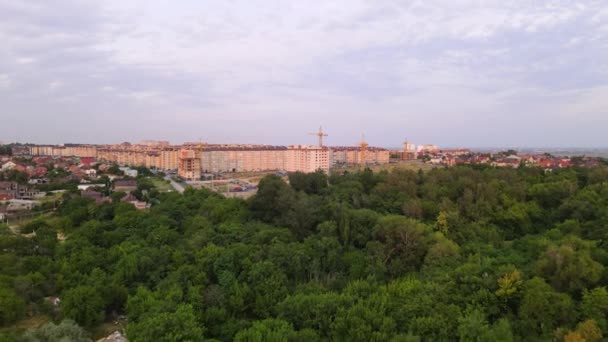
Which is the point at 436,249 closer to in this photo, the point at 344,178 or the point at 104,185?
the point at 344,178

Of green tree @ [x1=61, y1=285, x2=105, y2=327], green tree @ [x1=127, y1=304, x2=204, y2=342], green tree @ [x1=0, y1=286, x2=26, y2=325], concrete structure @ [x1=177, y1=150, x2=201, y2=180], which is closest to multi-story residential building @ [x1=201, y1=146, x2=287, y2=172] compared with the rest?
concrete structure @ [x1=177, y1=150, x2=201, y2=180]

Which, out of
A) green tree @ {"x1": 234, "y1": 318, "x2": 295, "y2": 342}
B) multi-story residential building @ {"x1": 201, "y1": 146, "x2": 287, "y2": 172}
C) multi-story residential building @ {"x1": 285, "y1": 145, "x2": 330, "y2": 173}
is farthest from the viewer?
multi-story residential building @ {"x1": 201, "y1": 146, "x2": 287, "y2": 172}

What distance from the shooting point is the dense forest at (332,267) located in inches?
362

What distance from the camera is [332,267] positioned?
13.4 m

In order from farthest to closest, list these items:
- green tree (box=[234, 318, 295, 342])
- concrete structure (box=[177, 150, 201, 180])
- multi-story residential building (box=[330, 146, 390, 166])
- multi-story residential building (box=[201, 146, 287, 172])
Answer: multi-story residential building (box=[330, 146, 390, 166]) → multi-story residential building (box=[201, 146, 287, 172]) → concrete structure (box=[177, 150, 201, 180]) → green tree (box=[234, 318, 295, 342])

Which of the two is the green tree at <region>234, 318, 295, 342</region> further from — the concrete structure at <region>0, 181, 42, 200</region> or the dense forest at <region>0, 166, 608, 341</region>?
the concrete structure at <region>0, 181, 42, 200</region>

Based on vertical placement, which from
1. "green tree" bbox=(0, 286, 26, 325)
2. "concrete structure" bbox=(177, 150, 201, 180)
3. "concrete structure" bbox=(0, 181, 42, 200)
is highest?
"concrete structure" bbox=(177, 150, 201, 180)

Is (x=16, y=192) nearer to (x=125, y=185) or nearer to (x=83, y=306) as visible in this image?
(x=125, y=185)

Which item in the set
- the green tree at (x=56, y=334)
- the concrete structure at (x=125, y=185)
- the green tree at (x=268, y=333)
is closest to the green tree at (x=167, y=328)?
the green tree at (x=268, y=333)

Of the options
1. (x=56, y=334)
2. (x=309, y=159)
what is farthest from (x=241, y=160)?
(x=56, y=334)

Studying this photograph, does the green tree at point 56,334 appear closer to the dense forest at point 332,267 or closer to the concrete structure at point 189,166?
the dense forest at point 332,267

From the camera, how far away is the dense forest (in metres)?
9.19

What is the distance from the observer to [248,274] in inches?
464

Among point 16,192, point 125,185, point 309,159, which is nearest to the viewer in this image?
point 16,192
